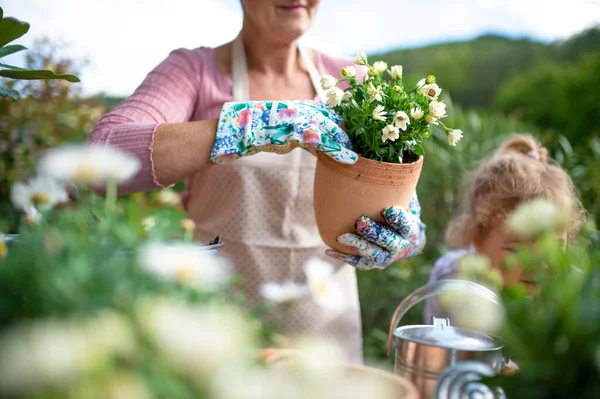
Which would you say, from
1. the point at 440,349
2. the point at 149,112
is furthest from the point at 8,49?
the point at 440,349

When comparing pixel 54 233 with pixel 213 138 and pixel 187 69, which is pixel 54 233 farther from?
pixel 187 69

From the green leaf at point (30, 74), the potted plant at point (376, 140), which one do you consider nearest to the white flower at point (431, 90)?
the potted plant at point (376, 140)

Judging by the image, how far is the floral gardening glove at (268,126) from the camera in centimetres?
126

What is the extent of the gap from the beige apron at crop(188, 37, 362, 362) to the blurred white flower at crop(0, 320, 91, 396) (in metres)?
1.29

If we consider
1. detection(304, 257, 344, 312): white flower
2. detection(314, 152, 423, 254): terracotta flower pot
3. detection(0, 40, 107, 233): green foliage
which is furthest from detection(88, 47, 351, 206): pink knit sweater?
detection(0, 40, 107, 233): green foliage

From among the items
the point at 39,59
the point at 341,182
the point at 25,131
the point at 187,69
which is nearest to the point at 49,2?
the point at 39,59

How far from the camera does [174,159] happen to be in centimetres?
134

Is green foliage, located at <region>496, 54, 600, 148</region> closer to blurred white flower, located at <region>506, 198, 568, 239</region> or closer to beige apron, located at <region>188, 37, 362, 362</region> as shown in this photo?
beige apron, located at <region>188, 37, 362, 362</region>

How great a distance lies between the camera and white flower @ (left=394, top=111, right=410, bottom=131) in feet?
3.83

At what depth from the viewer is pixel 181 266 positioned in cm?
53

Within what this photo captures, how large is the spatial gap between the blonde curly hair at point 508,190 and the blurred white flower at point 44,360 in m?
1.61

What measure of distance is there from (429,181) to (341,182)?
7.72ft

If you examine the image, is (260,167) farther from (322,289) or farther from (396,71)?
(322,289)

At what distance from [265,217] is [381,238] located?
51 cm
